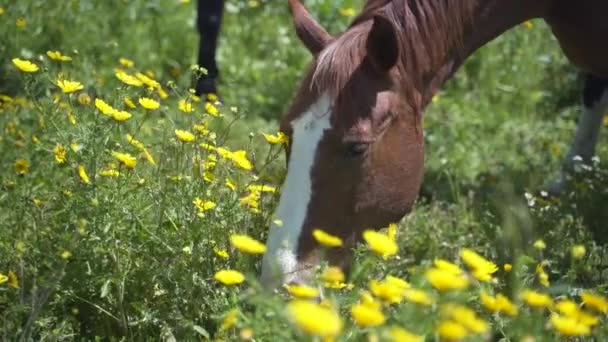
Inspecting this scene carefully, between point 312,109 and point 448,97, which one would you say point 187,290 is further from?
point 448,97

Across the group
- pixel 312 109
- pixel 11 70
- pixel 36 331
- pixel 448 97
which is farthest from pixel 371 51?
pixel 448 97

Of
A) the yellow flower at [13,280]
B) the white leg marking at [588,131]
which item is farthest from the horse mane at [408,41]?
the white leg marking at [588,131]

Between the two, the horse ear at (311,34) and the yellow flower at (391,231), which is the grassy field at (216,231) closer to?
the yellow flower at (391,231)

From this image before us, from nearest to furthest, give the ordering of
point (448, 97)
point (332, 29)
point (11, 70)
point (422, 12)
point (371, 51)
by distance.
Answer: point (371, 51) < point (422, 12) < point (11, 70) < point (448, 97) < point (332, 29)

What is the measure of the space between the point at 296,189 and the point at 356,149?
21 cm

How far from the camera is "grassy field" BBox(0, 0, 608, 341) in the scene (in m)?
1.83

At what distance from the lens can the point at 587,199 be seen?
3.63 m

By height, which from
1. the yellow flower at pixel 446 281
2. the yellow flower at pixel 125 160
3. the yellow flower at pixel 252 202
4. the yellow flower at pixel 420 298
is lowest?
the yellow flower at pixel 252 202

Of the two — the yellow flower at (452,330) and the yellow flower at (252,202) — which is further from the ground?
the yellow flower at (452,330)

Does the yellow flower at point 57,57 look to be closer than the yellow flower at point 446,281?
No

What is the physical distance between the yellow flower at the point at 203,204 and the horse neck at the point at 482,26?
0.81 metres

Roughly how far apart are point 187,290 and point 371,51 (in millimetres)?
797

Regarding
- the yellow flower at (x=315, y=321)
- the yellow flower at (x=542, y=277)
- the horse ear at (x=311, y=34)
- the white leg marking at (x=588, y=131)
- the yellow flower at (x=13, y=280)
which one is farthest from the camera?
the white leg marking at (x=588, y=131)

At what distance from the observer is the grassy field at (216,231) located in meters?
1.83
